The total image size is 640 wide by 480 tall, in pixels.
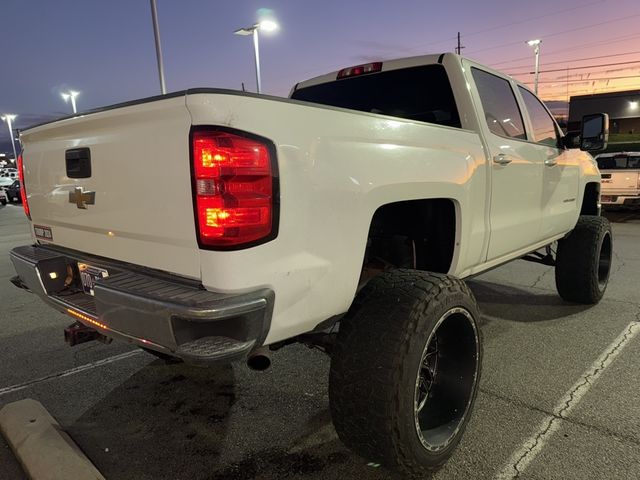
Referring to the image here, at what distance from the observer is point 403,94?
3523mm

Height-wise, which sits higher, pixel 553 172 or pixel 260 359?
pixel 553 172

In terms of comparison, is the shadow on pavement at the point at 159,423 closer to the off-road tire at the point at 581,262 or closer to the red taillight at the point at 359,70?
the red taillight at the point at 359,70

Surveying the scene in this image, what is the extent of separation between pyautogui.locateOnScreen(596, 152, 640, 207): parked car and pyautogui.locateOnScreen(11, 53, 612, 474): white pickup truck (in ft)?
34.9

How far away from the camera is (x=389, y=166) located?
7.28ft

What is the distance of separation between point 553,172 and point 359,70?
1904mm

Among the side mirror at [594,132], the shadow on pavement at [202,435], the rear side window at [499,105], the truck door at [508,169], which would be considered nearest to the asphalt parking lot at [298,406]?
the shadow on pavement at [202,435]

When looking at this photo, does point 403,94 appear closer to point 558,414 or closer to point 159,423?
point 558,414

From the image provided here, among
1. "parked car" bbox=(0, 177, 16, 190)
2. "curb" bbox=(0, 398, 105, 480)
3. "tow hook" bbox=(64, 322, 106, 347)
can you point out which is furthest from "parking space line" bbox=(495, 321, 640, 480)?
"parked car" bbox=(0, 177, 16, 190)

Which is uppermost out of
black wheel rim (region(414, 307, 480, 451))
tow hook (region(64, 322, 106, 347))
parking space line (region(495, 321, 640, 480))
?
tow hook (region(64, 322, 106, 347))

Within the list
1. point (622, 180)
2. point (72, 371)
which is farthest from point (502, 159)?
point (622, 180)

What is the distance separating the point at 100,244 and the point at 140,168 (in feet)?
2.01

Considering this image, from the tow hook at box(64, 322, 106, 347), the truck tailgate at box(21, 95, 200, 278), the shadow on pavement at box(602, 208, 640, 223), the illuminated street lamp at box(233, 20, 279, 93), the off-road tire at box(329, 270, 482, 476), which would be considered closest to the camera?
the truck tailgate at box(21, 95, 200, 278)

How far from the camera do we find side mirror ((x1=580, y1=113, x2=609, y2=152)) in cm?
442

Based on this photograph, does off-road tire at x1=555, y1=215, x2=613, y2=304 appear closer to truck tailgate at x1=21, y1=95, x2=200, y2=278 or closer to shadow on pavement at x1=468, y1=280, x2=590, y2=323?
shadow on pavement at x1=468, y1=280, x2=590, y2=323
